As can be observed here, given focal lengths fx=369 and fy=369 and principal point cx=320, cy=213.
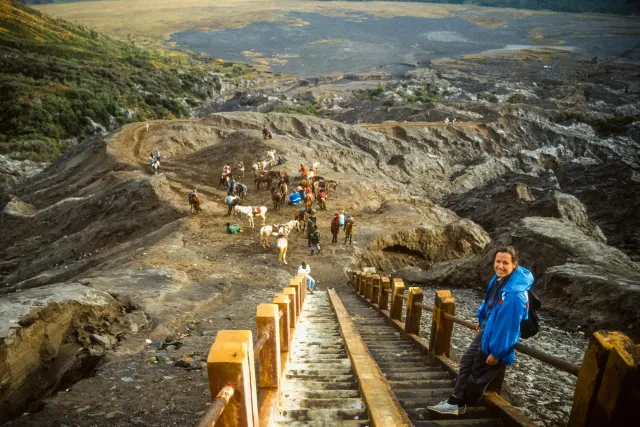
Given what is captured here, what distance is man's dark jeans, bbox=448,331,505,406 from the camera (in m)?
3.67

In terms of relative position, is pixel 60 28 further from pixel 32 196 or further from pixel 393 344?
pixel 393 344

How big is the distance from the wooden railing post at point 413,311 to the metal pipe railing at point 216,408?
446 centimetres

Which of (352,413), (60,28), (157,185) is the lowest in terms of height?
(157,185)

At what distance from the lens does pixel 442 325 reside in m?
5.14

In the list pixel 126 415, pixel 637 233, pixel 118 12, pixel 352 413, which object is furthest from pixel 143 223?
pixel 118 12

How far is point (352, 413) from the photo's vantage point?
3.43 meters

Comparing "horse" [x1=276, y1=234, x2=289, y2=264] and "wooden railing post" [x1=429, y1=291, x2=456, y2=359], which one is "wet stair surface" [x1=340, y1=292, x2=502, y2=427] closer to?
"wooden railing post" [x1=429, y1=291, x2=456, y2=359]

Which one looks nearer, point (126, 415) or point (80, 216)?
point (126, 415)

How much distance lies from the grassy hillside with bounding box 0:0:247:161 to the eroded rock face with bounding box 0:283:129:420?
42.7m

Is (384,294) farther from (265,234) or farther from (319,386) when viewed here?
(265,234)

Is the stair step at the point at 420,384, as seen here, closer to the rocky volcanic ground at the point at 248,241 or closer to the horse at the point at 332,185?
the rocky volcanic ground at the point at 248,241

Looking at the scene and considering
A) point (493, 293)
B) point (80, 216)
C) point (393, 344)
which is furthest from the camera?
point (80, 216)

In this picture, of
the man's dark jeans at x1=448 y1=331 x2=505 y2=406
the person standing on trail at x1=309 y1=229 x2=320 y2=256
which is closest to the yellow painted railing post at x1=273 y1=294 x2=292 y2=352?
the man's dark jeans at x1=448 y1=331 x2=505 y2=406

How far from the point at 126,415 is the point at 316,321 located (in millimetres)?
4207
